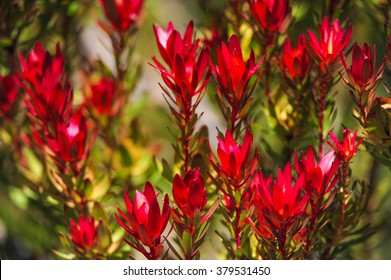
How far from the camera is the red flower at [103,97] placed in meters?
1.04

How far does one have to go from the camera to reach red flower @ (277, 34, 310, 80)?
0.77 m

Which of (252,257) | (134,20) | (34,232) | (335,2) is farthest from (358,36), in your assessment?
(34,232)

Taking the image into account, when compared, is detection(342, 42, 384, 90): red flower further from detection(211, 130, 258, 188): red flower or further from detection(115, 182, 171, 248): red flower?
detection(115, 182, 171, 248): red flower

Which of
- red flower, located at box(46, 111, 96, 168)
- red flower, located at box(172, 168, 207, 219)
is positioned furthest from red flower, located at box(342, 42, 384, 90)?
red flower, located at box(46, 111, 96, 168)

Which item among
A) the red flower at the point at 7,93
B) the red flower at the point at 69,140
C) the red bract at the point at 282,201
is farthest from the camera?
the red flower at the point at 7,93

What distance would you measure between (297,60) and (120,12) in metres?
0.33

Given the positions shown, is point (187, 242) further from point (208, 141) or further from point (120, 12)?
point (120, 12)

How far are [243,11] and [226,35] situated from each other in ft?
0.16

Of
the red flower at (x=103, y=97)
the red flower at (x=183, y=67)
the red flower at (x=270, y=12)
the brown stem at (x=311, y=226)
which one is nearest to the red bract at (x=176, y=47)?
the red flower at (x=183, y=67)

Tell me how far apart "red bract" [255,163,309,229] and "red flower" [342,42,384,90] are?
0.44ft

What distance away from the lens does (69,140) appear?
0.76 metres

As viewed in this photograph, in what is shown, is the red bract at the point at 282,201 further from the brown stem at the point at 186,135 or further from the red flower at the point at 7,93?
the red flower at the point at 7,93

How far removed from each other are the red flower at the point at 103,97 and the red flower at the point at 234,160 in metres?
0.43

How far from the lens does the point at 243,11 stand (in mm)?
890
